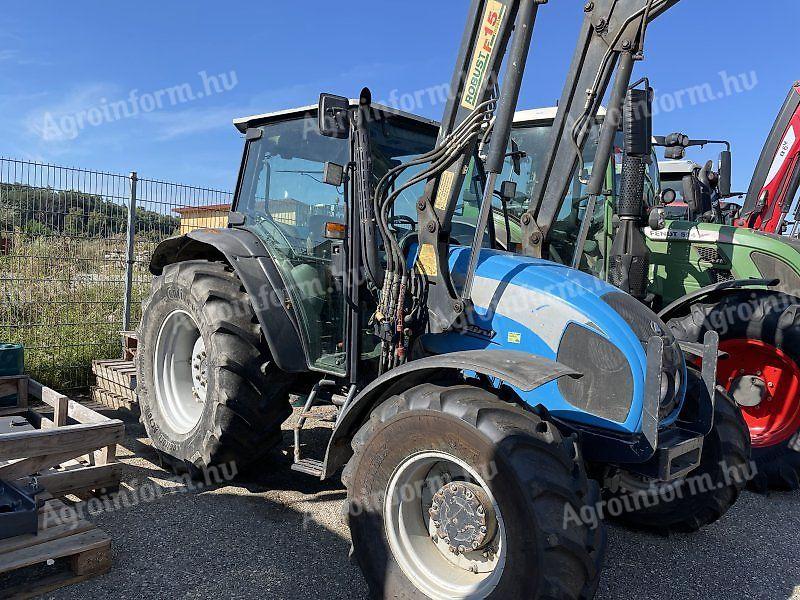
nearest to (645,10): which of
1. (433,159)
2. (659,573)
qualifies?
(433,159)

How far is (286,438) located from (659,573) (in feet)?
9.72

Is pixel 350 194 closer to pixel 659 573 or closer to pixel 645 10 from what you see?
pixel 645 10

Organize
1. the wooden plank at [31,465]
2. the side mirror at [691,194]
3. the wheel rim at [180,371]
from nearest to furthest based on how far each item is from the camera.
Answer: the wooden plank at [31,465]
the wheel rim at [180,371]
the side mirror at [691,194]

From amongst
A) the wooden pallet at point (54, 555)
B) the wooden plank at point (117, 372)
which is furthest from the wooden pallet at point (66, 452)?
the wooden plank at point (117, 372)

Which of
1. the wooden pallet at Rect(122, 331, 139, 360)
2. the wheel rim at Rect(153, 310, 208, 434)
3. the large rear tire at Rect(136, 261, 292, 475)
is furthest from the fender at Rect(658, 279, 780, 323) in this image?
the wooden pallet at Rect(122, 331, 139, 360)

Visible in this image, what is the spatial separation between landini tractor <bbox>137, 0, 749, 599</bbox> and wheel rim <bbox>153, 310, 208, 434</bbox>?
2 cm

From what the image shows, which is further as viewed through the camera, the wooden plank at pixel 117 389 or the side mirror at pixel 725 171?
the side mirror at pixel 725 171

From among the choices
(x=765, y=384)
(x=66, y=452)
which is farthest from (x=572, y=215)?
(x=66, y=452)

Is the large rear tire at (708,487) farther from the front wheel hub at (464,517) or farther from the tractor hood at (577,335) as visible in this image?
the front wheel hub at (464,517)

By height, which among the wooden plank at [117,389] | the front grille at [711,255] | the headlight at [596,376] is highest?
the front grille at [711,255]

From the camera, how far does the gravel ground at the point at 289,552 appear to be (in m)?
2.99

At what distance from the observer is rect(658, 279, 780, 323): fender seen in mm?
5031

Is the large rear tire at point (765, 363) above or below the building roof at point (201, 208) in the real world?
below

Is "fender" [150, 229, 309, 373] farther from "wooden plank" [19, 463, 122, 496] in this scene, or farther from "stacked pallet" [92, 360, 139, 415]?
"stacked pallet" [92, 360, 139, 415]
